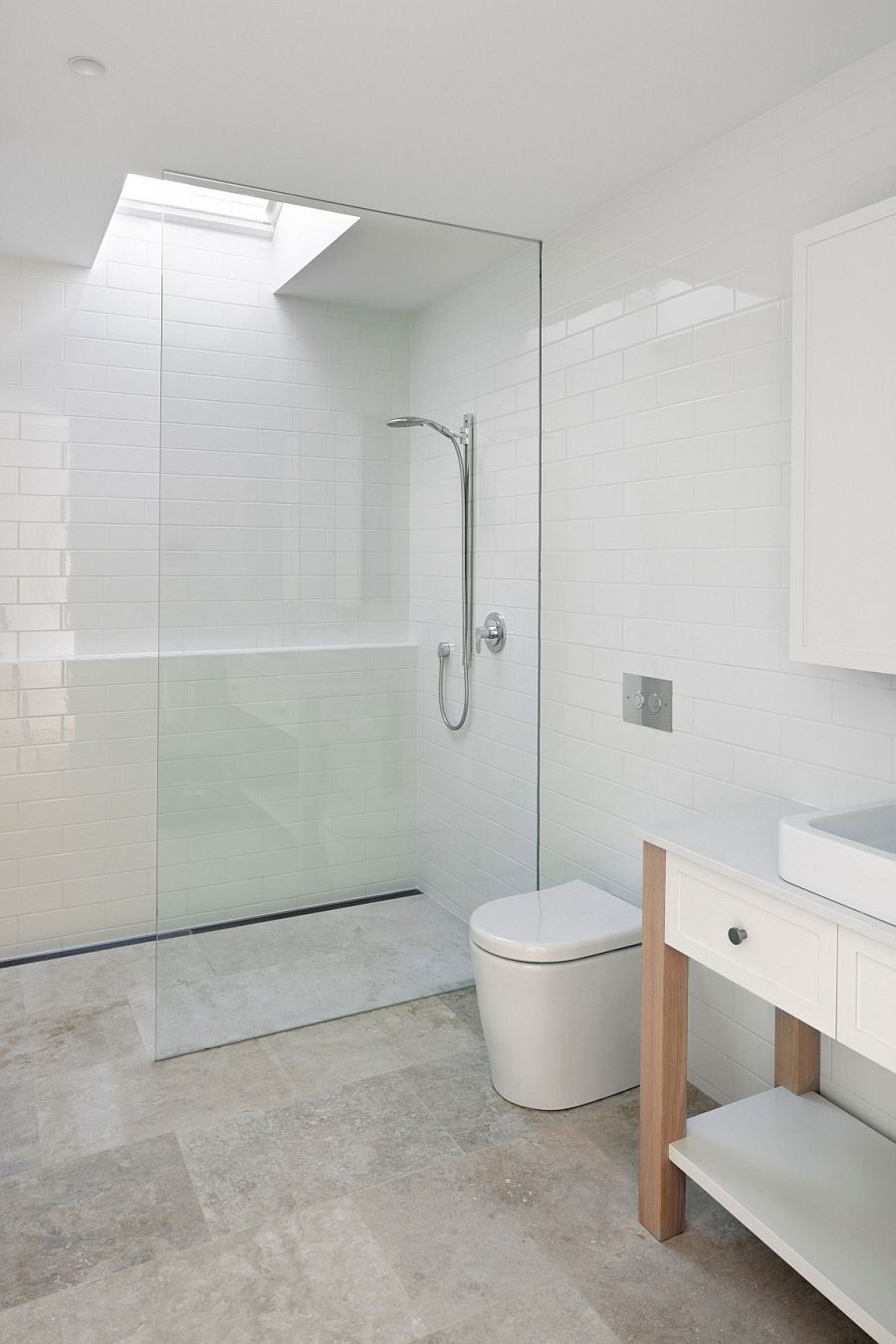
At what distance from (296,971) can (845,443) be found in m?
2.15

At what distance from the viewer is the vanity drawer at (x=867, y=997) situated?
1.50 meters

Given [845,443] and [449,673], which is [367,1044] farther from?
[845,443]

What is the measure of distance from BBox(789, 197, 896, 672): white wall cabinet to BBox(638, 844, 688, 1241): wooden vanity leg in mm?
607

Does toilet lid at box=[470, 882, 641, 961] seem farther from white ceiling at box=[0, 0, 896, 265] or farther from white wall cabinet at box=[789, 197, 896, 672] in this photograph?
white ceiling at box=[0, 0, 896, 265]

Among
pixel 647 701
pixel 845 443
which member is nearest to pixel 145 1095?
pixel 647 701

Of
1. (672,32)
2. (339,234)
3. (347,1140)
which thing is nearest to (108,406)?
(339,234)

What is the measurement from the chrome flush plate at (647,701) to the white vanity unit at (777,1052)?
51cm

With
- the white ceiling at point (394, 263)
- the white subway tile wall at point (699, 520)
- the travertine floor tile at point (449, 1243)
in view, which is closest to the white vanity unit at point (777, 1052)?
the white subway tile wall at point (699, 520)

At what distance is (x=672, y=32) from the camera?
197cm

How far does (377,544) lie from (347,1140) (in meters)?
1.68

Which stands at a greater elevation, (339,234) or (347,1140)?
(339,234)

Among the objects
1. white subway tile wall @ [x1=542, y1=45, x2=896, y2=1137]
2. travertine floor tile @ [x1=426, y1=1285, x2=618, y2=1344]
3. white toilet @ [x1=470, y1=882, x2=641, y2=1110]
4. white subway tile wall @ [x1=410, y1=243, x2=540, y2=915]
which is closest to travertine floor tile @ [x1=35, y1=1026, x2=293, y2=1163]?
white toilet @ [x1=470, y1=882, x2=641, y2=1110]

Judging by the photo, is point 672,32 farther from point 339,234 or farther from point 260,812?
point 260,812

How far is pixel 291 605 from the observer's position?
2844mm
